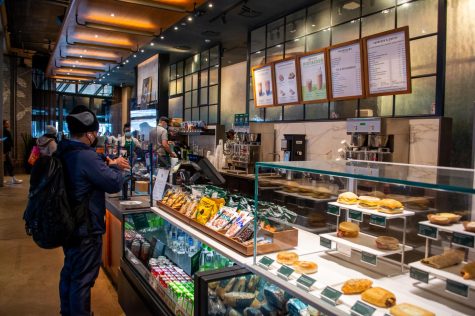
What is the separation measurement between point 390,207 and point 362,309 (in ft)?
1.93

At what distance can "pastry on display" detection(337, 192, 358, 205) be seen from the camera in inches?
74.4

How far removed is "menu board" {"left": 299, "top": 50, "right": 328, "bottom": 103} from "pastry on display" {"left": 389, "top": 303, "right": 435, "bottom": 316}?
457 cm

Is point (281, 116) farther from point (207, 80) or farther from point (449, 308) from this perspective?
point (449, 308)

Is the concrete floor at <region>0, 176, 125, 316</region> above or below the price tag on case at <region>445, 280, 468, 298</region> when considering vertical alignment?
below

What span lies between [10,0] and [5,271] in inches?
271

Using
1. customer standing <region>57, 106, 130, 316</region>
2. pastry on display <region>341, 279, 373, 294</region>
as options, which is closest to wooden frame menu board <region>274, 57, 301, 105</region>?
customer standing <region>57, 106, 130, 316</region>

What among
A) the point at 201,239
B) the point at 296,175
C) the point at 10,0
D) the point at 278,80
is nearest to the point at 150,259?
the point at 201,239

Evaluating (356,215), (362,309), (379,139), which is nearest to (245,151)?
(379,139)

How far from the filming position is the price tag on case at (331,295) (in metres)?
1.33

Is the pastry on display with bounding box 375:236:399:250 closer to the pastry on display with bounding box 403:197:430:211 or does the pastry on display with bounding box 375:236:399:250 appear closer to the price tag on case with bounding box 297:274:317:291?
the pastry on display with bounding box 403:197:430:211

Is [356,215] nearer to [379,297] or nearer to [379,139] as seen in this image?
[379,297]

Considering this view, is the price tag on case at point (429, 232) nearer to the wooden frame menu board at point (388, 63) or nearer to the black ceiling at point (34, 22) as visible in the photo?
the wooden frame menu board at point (388, 63)

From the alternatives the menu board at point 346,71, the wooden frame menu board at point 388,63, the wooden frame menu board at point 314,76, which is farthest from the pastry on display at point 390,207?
the wooden frame menu board at point 314,76

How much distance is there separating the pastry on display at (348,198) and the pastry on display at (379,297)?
1.87 ft
